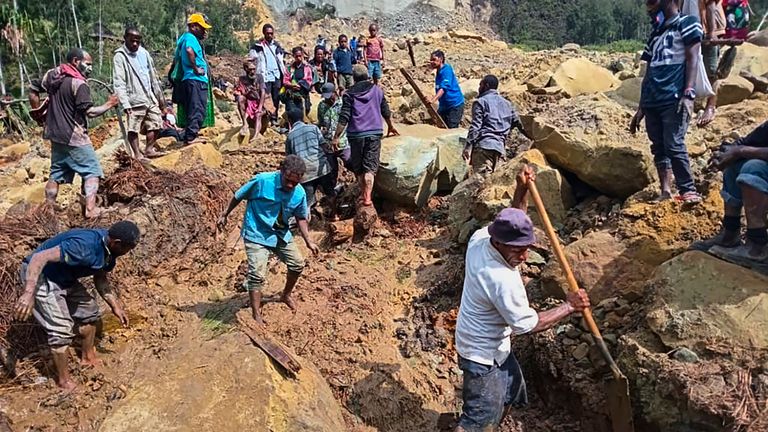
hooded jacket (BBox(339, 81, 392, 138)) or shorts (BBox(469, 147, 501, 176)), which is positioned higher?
hooded jacket (BBox(339, 81, 392, 138))

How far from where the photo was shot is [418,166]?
670 centimetres

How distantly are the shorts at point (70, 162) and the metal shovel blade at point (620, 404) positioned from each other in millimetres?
4816

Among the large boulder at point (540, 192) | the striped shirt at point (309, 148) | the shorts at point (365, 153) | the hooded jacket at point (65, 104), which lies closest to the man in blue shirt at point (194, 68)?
the striped shirt at point (309, 148)

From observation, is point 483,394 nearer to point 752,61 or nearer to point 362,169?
point 362,169

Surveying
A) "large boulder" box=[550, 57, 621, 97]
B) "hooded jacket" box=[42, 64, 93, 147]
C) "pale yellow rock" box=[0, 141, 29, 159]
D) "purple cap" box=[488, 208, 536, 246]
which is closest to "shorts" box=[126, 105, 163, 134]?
"hooded jacket" box=[42, 64, 93, 147]

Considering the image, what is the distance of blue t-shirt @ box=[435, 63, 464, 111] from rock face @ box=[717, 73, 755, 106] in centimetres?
332

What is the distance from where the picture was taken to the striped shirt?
21.3 ft

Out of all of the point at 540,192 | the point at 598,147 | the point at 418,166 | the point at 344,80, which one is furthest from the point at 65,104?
the point at 344,80

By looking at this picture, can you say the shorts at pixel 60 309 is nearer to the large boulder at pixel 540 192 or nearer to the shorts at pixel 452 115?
the large boulder at pixel 540 192

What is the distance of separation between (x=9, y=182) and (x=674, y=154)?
394 inches

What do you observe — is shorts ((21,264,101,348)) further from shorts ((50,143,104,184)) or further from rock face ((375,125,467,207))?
rock face ((375,125,467,207))

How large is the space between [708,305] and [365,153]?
12.5 feet

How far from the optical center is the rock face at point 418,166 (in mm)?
6664

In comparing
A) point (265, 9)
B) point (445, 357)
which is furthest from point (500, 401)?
point (265, 9)
